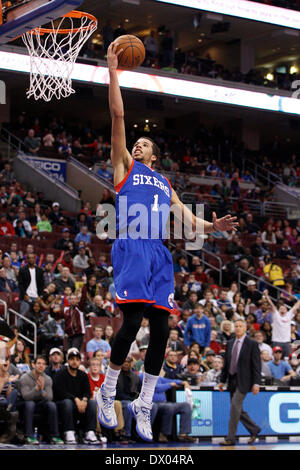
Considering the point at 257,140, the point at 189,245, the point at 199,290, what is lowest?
the point at 199,290

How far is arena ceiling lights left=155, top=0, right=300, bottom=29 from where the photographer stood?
1055 inches

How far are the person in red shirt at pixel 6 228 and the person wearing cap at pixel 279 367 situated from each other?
21.7ft

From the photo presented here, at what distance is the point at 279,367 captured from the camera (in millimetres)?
14453

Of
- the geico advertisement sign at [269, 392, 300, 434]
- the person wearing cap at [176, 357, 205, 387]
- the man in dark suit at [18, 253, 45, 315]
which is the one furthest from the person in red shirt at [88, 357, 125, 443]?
the geico advertisement sign at [269, 392, 300, 434]

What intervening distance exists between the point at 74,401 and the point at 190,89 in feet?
58.7

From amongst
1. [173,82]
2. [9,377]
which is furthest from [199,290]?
[173,82]

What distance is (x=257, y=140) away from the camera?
34.3 meters

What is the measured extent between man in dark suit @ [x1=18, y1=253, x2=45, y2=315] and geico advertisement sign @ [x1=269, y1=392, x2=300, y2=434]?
4.77 m

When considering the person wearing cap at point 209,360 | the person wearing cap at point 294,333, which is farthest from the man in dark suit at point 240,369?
the person wearing cap at point 294,333

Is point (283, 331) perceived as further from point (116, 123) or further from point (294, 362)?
point (116, 123)

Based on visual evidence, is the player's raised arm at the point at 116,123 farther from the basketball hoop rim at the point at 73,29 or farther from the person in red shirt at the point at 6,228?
the person in red shirt at the point at 6,228

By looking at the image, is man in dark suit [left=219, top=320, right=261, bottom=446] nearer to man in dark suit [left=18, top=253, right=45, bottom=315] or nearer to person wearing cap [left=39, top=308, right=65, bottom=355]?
person wearing cap [left=39, top=308, right=65, bottom=355]
